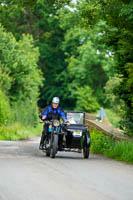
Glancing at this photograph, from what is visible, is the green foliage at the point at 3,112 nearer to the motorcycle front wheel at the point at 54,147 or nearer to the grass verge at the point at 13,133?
the grass verge at the point at 13,133

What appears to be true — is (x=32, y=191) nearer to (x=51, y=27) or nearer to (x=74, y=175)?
(x=74, y=175)

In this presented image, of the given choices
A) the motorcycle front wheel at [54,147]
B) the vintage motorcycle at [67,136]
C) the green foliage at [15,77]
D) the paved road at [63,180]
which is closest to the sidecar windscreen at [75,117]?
the vintage motorcycle at [67,136]

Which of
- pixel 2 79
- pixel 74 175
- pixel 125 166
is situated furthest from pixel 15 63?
pixel 74 175

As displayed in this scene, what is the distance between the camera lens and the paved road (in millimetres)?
9688

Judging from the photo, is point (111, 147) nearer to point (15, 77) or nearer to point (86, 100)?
point (15, 77)

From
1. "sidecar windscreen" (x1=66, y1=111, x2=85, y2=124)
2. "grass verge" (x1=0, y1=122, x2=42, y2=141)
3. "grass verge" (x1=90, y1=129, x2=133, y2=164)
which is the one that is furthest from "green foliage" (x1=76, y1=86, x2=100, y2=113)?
"sidecar windscreen" (x1=66, y1=111, x2=85, y2=124)

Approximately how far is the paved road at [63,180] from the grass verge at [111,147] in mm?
1168

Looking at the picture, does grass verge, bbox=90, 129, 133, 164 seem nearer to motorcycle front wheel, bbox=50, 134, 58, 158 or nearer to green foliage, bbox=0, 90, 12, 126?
motorcycle front wheel, bbox=50, 134, 58, 158

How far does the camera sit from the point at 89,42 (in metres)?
69.7

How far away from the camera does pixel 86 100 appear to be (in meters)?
72.8

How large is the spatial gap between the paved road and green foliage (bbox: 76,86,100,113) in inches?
2183

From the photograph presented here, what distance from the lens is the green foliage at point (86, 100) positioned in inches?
2832

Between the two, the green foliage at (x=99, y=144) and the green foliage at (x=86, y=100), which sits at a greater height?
the green foliage at (x=86, y=100)

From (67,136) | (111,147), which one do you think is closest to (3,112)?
(111,147)
